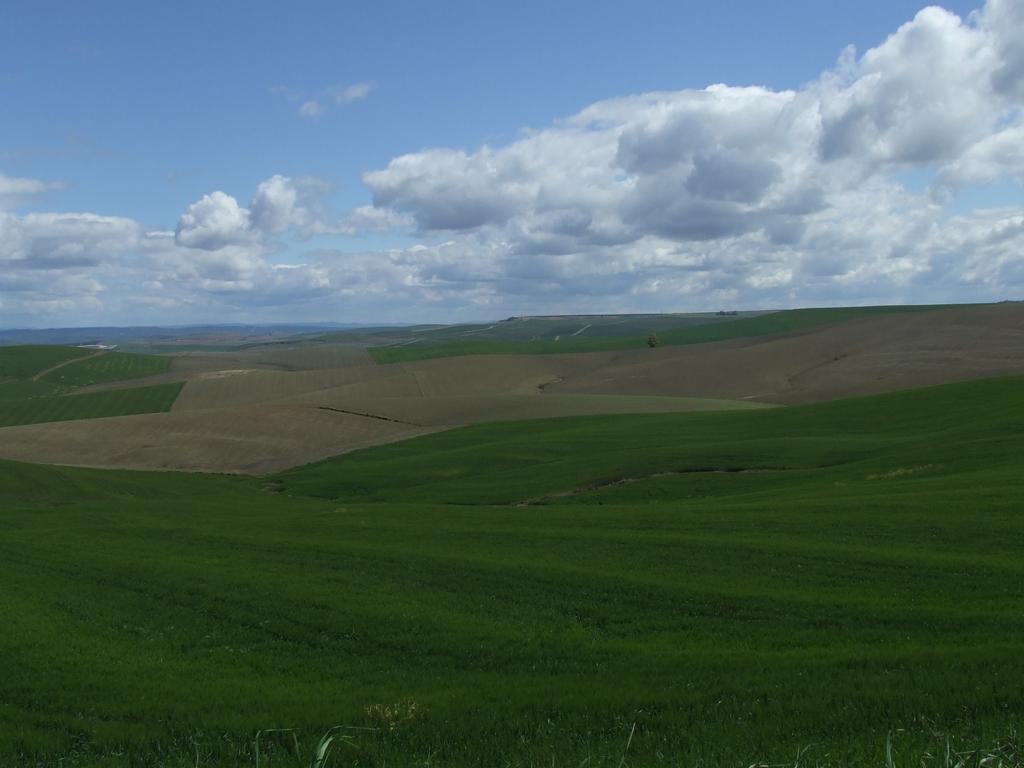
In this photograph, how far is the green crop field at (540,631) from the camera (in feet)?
34.8

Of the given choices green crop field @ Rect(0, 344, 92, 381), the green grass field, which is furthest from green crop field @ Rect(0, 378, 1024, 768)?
green crop field @ Rect(0, 344, 92, 381)

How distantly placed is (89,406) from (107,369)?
56647 millimetres

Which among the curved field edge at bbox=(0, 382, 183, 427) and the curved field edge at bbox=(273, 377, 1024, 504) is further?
the curved field edge at bbox=(0, 382, 183, 427)

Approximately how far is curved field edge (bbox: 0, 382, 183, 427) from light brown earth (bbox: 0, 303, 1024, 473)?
123 inches

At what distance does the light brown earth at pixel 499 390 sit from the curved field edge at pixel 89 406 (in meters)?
3.12

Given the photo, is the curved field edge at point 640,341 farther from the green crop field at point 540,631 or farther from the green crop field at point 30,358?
the green crop field at point 540,631

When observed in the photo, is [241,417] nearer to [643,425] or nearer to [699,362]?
[643,425]

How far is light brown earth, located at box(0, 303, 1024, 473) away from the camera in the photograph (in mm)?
63906

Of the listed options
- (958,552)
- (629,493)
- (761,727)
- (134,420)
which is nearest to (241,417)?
(134,420)

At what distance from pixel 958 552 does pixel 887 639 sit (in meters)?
6.11

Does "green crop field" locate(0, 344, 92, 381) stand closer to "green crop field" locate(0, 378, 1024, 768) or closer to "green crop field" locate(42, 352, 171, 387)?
"green crop field" locate(42, 352, 171, 387)

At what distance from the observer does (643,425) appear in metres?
59.2

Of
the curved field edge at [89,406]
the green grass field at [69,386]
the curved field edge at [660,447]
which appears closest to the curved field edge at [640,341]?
the green grass field at [69,386]

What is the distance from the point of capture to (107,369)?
14625cm
